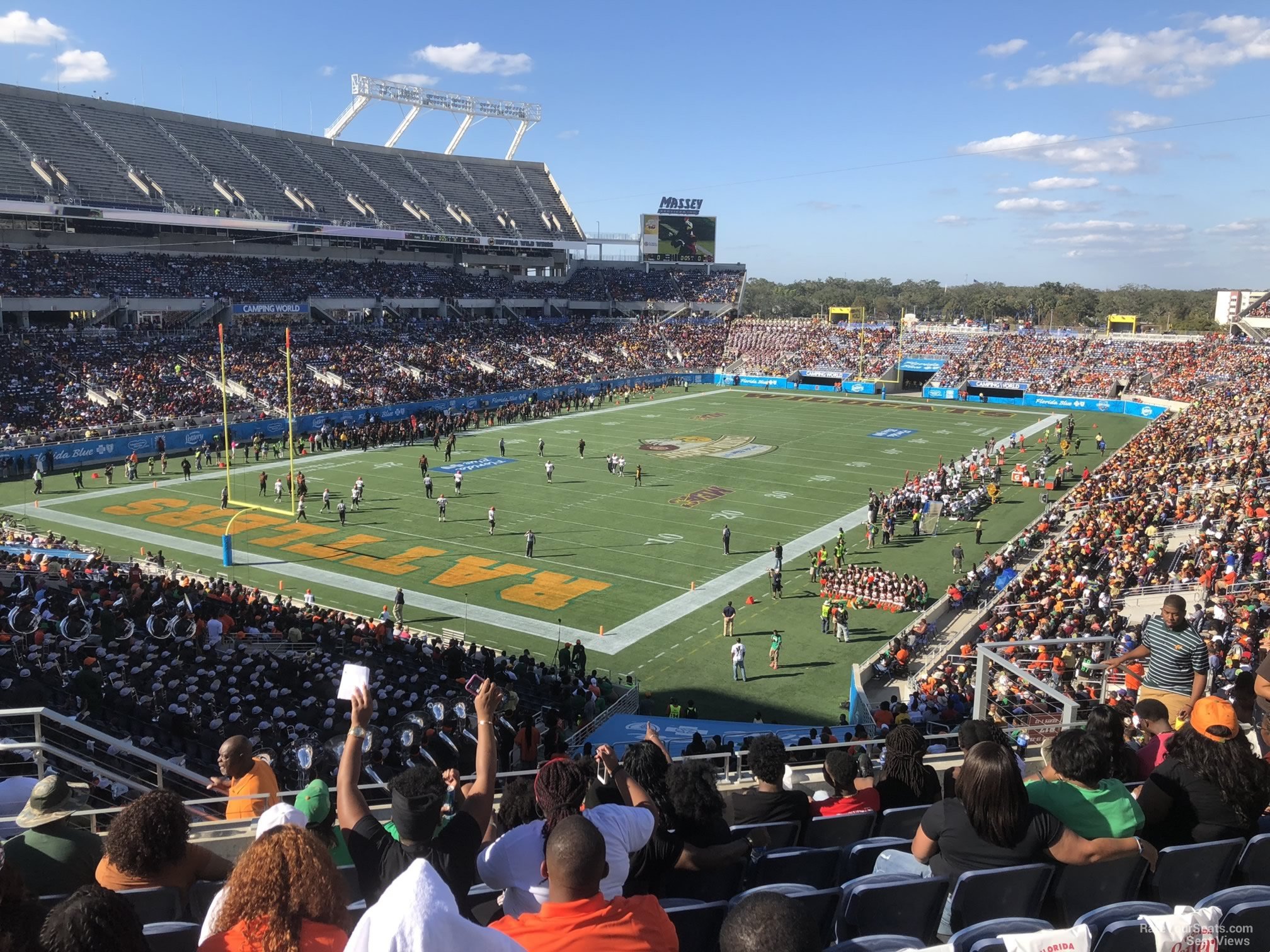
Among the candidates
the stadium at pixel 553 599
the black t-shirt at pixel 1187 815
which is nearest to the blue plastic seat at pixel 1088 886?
the stadium at pixel 553 599

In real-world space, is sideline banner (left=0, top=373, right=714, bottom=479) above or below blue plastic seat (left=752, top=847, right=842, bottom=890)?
below

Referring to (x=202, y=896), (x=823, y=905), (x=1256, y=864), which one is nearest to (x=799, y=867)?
(x=823, y=905)

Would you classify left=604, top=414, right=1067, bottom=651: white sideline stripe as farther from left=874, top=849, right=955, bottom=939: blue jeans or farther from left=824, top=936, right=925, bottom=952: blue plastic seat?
left=824, top=936, right=925, bottom=952: blue plastic seat

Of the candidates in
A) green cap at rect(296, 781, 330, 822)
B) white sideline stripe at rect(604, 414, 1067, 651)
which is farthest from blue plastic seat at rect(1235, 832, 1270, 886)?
white sideline stripe at rect(604, 414, 1067, 651)

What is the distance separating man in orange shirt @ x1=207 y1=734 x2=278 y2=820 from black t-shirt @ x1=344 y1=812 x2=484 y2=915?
2405mm

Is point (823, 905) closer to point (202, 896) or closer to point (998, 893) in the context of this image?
point (998, 893)

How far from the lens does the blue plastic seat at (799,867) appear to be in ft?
16.4

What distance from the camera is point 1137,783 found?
6.27 m

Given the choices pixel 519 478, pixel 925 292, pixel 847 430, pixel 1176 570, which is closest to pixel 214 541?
pixel 519 478

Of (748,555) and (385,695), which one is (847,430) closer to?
(748,555)

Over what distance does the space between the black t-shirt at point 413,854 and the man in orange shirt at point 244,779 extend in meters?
2.40

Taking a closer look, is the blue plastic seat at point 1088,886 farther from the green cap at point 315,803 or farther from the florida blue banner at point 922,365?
the florida blue banner at point 922,365

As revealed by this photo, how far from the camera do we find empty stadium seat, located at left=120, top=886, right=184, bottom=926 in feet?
13.0

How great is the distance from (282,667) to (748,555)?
51.9 ft
